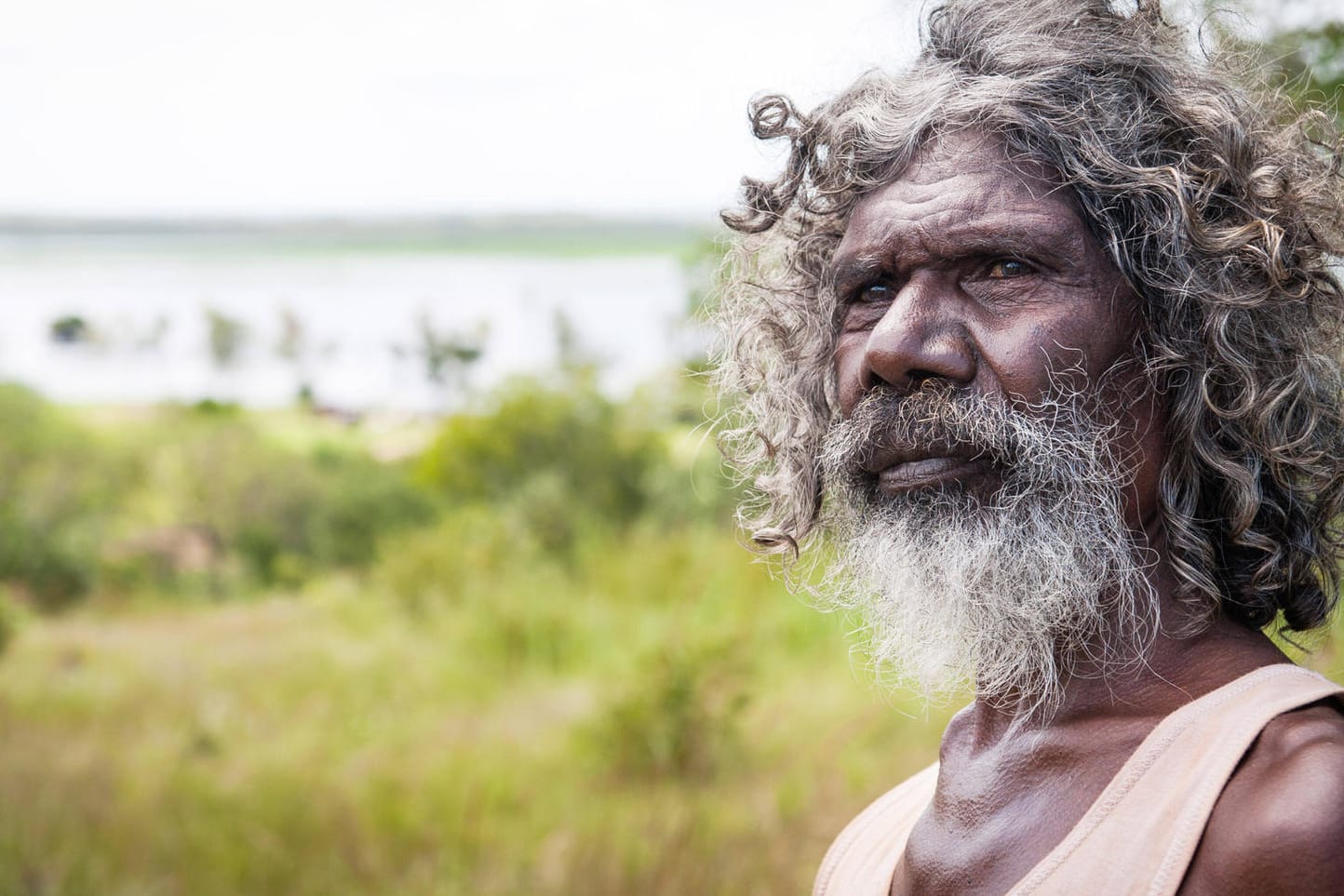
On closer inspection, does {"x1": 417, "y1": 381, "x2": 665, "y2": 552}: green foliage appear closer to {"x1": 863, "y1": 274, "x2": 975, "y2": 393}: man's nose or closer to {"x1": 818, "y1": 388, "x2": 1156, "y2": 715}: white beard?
{"x1": 818, "y1": 388, "x2": 1156, "y2": 715}: white beard

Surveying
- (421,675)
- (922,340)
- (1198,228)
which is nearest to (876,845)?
(922,340)

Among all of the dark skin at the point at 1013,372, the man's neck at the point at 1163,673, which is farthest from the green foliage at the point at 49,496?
the man's neck at the point at 1163,673

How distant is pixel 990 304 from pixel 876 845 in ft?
3.00

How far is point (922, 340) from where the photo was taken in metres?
1.75

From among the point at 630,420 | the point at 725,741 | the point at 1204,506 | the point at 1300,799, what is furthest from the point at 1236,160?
the point at 630,420

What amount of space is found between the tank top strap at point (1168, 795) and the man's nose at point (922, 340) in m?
0.55

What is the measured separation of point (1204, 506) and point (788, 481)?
2.48 feet

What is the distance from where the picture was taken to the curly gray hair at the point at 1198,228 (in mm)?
1736

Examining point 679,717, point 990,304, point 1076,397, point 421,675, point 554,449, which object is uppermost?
point 990,304

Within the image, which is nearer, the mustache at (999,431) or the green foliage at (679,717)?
the mustache at (999,431)

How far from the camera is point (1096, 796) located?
1.63m

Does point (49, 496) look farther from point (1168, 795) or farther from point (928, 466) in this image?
point (1168, 795)

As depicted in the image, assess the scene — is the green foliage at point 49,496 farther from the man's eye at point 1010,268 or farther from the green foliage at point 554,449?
the man's eye at point 1010,268

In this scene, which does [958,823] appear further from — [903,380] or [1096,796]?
[903,380]
